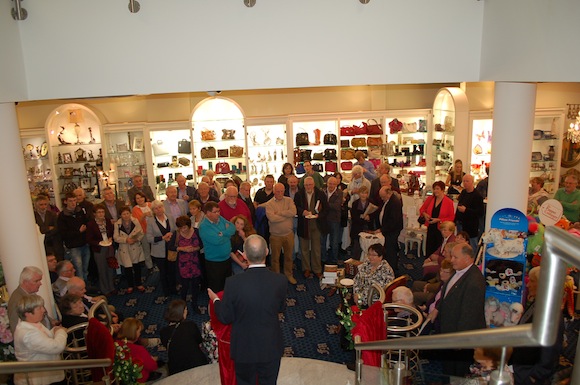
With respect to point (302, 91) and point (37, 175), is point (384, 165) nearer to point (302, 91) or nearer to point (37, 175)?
point (302, 91)

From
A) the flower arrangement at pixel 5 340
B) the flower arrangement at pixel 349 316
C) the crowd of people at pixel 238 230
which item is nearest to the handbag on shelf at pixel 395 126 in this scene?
the crowd of people at pixel 238 230

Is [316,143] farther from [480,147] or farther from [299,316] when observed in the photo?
[299,316]

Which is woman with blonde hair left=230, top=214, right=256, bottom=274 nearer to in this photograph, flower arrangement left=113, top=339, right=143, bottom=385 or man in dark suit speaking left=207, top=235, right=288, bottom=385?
flower arrangement left=113, top=339, right=143, bottom=385

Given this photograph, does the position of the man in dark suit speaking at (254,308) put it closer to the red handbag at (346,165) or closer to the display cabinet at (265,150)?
the display cabinet at (265,150)

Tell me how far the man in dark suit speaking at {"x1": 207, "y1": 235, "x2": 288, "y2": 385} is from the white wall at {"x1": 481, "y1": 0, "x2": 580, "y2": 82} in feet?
9.14

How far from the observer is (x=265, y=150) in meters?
11.6

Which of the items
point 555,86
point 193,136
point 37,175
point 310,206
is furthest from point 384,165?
point 37,175

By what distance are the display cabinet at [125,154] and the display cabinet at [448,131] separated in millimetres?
7070

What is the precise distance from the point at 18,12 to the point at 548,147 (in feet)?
38.5

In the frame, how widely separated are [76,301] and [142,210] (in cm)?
325

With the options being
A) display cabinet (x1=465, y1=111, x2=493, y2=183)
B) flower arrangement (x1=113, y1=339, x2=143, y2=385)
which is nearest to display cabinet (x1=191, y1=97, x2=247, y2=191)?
display cabinet (x1=465, y1=111, x2=493, y2=183)

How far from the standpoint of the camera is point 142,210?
8.32 metres

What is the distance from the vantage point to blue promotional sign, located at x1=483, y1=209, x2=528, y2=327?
5.29 metres

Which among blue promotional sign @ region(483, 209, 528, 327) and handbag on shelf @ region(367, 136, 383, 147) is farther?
handbag on shelf @ region(367, 136, 383, 147)
